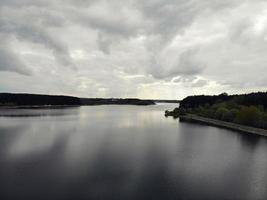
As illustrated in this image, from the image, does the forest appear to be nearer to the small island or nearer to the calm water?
the small island

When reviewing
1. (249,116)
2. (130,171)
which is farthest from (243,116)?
(130,171)

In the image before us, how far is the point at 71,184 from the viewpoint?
1675 cm

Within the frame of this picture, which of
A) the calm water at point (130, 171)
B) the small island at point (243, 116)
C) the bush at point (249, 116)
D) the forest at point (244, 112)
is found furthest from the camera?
the bush at point (249, 116)

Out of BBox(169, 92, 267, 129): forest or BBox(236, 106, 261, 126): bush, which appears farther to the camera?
BBox(236, 106, 261, 126): bush

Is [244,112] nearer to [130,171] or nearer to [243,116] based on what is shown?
[243,116]

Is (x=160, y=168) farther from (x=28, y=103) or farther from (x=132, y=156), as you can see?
(x=28, y=103)

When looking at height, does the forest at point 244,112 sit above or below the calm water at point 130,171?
above

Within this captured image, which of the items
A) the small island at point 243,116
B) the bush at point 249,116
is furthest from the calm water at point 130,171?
the bush at point 249,116

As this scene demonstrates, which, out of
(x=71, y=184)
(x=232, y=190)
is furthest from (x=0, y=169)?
(x=232, y=190)

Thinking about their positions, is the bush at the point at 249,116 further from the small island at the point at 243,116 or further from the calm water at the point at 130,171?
the calm water at the point at 130,171

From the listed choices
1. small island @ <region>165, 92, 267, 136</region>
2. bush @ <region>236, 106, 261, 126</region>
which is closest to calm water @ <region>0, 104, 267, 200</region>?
small island @ <region>165, 92, 267, 136</region>

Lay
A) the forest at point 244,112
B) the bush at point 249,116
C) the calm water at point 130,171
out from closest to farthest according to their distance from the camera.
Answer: the calm water at point 130,171, the forest at point 244,112, the bush at point 249,116

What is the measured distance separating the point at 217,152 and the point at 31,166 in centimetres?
1812

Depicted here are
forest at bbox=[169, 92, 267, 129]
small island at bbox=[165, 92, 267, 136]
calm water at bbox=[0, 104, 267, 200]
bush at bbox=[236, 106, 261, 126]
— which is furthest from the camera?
bush at bbox=[236, 106, 261, 126]
